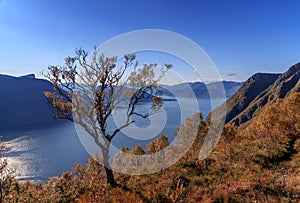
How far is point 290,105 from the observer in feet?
71.5

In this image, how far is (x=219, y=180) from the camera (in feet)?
33.4

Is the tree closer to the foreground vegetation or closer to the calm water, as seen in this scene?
the foreground vegetation

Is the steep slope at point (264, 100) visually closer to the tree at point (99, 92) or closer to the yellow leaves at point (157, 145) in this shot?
the yellow leaves at point (157, 145)

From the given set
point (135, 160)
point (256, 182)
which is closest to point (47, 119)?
point (135, 160)

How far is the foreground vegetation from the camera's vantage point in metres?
7.14

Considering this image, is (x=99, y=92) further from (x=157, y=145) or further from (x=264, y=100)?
(x=264, y=100)

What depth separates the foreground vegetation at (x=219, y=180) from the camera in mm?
7137

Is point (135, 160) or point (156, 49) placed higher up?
point (156, 49)

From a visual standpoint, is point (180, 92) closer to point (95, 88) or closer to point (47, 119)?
point (95, 88)

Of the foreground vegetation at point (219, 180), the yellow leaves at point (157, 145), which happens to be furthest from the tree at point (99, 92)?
the yellow leaves at point (157, 145)

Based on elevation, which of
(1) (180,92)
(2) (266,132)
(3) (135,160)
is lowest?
(3) (135,160)

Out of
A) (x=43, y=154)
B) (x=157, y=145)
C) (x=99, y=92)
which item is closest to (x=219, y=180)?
(x=99, y=92)

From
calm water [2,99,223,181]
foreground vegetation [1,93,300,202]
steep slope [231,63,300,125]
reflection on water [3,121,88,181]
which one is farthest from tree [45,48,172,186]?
steep slope [231,63,300,125]

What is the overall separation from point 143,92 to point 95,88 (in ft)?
8.86
